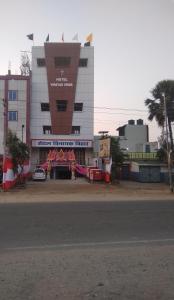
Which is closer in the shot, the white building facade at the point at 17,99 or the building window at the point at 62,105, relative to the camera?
the white building facade at the point at 17,99

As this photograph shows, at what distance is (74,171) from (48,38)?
2176cm

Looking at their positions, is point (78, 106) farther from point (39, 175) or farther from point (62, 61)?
point (39, 175)

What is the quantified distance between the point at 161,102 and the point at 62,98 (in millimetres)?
19592

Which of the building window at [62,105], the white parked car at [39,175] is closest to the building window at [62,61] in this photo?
the building window at [62,105]

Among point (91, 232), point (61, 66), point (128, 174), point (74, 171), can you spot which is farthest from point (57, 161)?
point (91, 232)

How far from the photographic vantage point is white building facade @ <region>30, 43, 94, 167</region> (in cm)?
7025

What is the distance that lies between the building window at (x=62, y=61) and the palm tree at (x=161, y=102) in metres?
18.1

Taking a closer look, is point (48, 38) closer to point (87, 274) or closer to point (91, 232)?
point (91, 232)

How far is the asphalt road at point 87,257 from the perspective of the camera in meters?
Answer: 6.76

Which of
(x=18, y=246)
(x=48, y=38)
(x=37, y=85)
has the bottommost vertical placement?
(x=18, y=246)

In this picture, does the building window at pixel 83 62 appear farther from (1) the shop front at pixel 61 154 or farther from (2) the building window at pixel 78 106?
(1) the shop front at pixel 61 154

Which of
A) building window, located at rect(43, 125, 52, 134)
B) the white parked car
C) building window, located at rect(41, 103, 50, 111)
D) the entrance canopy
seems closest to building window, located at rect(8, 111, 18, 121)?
building window, located at rect(41, 103, 50, 111)

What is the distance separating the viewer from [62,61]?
71.4 meters

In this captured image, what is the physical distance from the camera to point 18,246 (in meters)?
10.7
